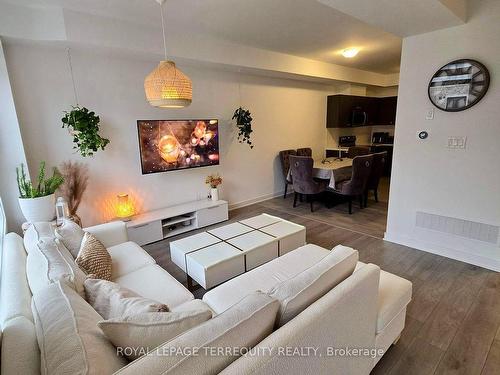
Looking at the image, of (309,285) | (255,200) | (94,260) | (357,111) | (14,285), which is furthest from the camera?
(357,111)

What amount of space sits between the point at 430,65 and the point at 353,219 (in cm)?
229

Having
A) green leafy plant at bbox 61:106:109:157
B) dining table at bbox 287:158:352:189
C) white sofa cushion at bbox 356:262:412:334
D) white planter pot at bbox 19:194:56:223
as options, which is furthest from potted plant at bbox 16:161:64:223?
dining table at bbox 287:158:352:189

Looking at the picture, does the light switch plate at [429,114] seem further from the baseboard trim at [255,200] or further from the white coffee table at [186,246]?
the baseboard trim at [255,200]

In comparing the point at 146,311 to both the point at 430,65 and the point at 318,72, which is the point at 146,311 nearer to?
the point at 430,65

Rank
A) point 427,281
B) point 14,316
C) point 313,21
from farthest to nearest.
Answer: point 313,21, point 427,281, point 14,316

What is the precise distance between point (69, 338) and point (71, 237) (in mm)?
1441

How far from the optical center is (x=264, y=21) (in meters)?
3.07

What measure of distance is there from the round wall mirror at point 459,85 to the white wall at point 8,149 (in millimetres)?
4328

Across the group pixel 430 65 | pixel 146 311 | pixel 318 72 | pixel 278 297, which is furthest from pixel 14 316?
pixel 318 72

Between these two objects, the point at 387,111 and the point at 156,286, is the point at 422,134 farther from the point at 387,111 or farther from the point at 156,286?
the point at 387,111

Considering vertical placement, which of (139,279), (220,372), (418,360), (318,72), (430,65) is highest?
(318,72)

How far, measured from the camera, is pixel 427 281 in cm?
254

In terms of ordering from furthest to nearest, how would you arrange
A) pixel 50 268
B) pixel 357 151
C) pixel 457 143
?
pixel 357 151 → pixel 457 143 → pixel 50 268

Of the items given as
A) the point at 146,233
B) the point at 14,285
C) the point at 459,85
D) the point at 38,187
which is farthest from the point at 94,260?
the point at 459,85
